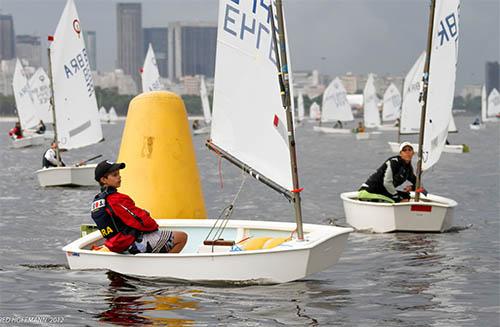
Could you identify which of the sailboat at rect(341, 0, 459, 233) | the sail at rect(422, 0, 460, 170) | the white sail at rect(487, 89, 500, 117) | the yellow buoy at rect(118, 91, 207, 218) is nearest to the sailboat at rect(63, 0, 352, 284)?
the yellow buoy at rect(118, 91, 207, 218)

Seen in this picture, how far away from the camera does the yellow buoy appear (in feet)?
43.8

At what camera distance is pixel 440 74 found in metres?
16.9

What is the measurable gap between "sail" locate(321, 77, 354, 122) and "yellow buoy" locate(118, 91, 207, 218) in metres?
55.9

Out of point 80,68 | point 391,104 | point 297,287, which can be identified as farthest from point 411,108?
point 391,104

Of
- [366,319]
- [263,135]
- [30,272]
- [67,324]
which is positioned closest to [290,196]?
[263,135]

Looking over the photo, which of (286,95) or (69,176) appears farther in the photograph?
(69,176)

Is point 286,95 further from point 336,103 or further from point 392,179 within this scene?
point 336,103

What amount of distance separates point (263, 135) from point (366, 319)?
2.57m

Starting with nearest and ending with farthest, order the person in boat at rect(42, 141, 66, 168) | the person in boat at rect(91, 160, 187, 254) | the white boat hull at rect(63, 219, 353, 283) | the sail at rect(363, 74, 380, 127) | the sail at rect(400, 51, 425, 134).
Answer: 1. the white boat hull at rect(63, 219, 353, 283)
2. the person in boat at rect(91, 160, 187, 254)
3. the person in boat at rect(42, 141, 66, 168)
4. the sail at rect(400, 51, 425, 134)
5. the sail at rect(363, 74, 380, 127)

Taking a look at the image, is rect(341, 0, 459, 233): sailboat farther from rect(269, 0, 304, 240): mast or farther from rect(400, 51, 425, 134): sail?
rect(400, 51, 425, 134): sail

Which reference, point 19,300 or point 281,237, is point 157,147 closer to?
point 281,237

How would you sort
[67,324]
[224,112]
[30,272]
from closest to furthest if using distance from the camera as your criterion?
[67,324], [224,112], [30,272]

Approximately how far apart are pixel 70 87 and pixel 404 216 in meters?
14.2

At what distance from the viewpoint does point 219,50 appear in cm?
1162
